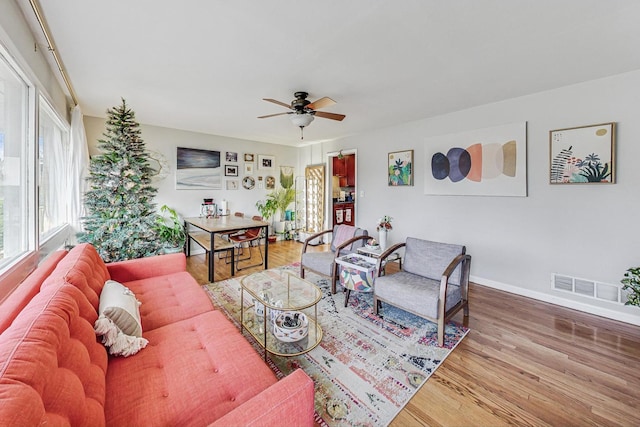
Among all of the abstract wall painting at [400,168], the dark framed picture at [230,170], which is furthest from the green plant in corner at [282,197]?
the abstract wall painting at [400,168]

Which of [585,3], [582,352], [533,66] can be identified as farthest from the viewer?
[533,66]

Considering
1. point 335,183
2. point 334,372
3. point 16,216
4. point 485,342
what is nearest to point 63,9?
point 16,216

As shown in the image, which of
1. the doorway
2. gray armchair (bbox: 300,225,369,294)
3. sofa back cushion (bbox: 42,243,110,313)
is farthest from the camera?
the doorway

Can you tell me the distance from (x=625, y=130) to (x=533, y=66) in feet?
3.91

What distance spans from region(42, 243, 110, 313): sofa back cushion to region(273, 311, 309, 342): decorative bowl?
118cm

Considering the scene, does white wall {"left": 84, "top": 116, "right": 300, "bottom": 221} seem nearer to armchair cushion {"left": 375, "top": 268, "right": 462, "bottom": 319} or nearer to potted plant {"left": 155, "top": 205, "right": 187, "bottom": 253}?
potted plant {"left": 155, "top": 205, "right": 187, "bottom": 253}

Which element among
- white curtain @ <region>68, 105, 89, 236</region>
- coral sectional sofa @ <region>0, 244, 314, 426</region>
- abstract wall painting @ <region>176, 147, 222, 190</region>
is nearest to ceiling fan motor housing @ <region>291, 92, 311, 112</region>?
coral sectional sofa @ <region>0, 244, 314, 426</region>

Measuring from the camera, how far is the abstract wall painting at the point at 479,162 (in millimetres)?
3289

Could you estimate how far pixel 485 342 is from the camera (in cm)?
230

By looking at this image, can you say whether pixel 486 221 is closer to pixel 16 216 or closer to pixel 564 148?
pixel 564 148

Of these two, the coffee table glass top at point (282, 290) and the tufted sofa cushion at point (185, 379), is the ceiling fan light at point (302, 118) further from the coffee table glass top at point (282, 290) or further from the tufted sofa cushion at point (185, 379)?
the tufted sofa cushion at point (185, 379)

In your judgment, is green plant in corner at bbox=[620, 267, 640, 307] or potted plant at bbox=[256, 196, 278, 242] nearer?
green plant in corner at bbox=[620, 267, 640, 307]

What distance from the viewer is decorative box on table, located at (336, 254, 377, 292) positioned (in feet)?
9.20

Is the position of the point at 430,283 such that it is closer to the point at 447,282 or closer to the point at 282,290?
the point at 447,282
